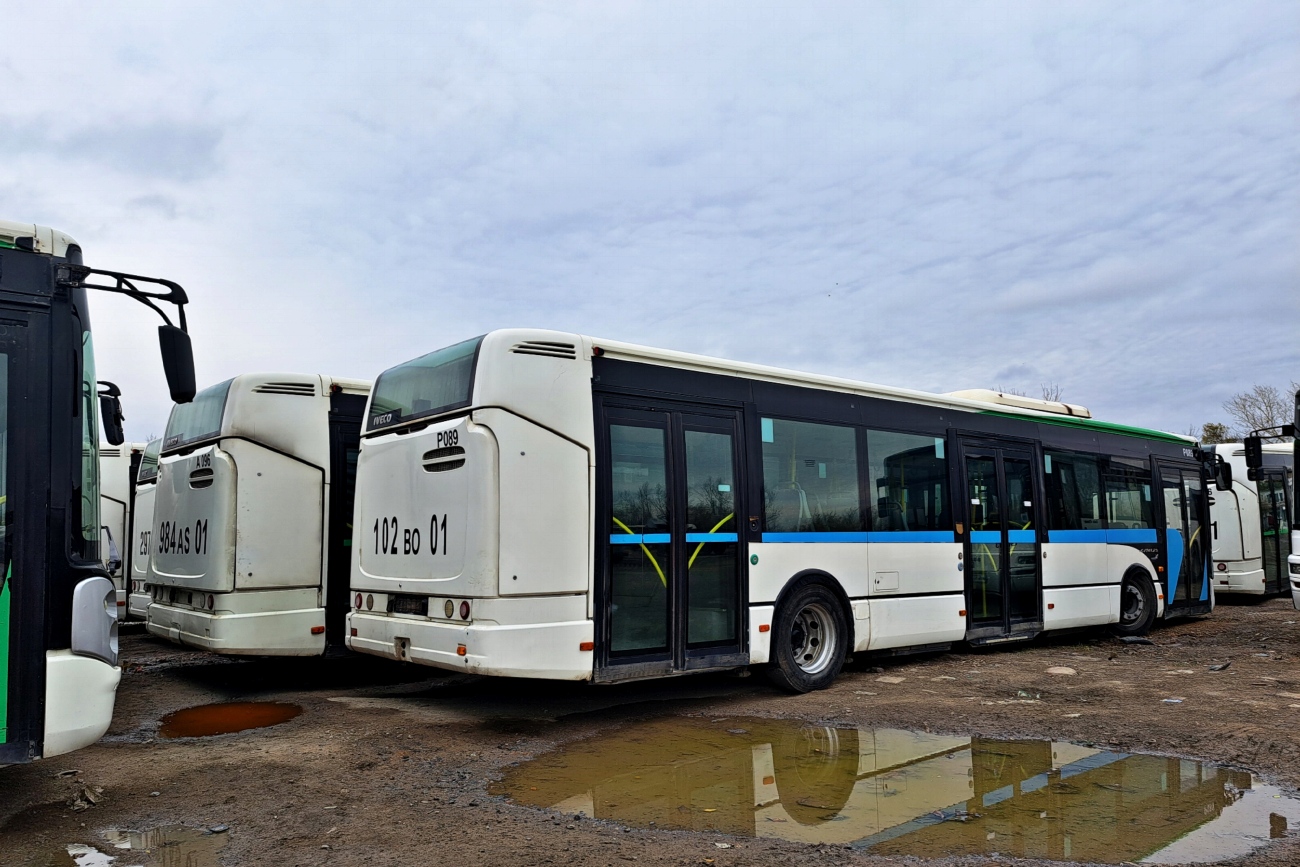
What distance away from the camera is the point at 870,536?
379 inches

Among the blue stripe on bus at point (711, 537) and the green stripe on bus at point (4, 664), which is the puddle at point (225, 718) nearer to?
the green stripe on bus at point (4, 664)

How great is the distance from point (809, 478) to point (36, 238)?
6.38 m

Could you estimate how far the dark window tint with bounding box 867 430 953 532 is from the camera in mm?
9844

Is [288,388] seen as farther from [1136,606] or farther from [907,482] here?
[1136,606]

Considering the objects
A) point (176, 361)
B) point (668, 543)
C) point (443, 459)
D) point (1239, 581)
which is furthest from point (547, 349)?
point (1239, 581)

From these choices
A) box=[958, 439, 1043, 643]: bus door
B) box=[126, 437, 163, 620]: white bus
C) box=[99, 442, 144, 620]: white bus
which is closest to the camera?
box=[958, 439, 1043, 643]: bus door

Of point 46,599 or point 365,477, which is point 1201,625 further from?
point 46,599

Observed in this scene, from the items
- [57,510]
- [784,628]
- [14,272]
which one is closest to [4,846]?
[57,510]

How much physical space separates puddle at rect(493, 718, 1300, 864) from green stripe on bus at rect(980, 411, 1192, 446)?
18.6 ft

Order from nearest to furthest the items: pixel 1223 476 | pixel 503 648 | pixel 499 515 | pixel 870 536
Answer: pixel 503 648 < pixel 499 515 < pixel 870 536 < pixel 1223 476

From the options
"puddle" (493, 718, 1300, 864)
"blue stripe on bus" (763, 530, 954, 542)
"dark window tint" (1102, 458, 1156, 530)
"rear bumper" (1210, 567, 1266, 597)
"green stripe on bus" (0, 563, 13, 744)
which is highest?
"dark window tint" (1102, 458, 1156, 530)

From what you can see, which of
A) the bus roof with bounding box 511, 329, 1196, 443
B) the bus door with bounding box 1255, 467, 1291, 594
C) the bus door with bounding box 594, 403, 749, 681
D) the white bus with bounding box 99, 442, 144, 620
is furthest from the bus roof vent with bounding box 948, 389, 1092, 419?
the white bus with bounding box 99, 442, 144, 620

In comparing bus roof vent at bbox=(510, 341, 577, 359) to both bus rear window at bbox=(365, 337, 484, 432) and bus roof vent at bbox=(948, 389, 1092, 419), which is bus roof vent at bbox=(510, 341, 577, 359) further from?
bus roof vent at bbox=(948, 389, 1092, 419)

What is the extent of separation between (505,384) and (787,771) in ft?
10.9
